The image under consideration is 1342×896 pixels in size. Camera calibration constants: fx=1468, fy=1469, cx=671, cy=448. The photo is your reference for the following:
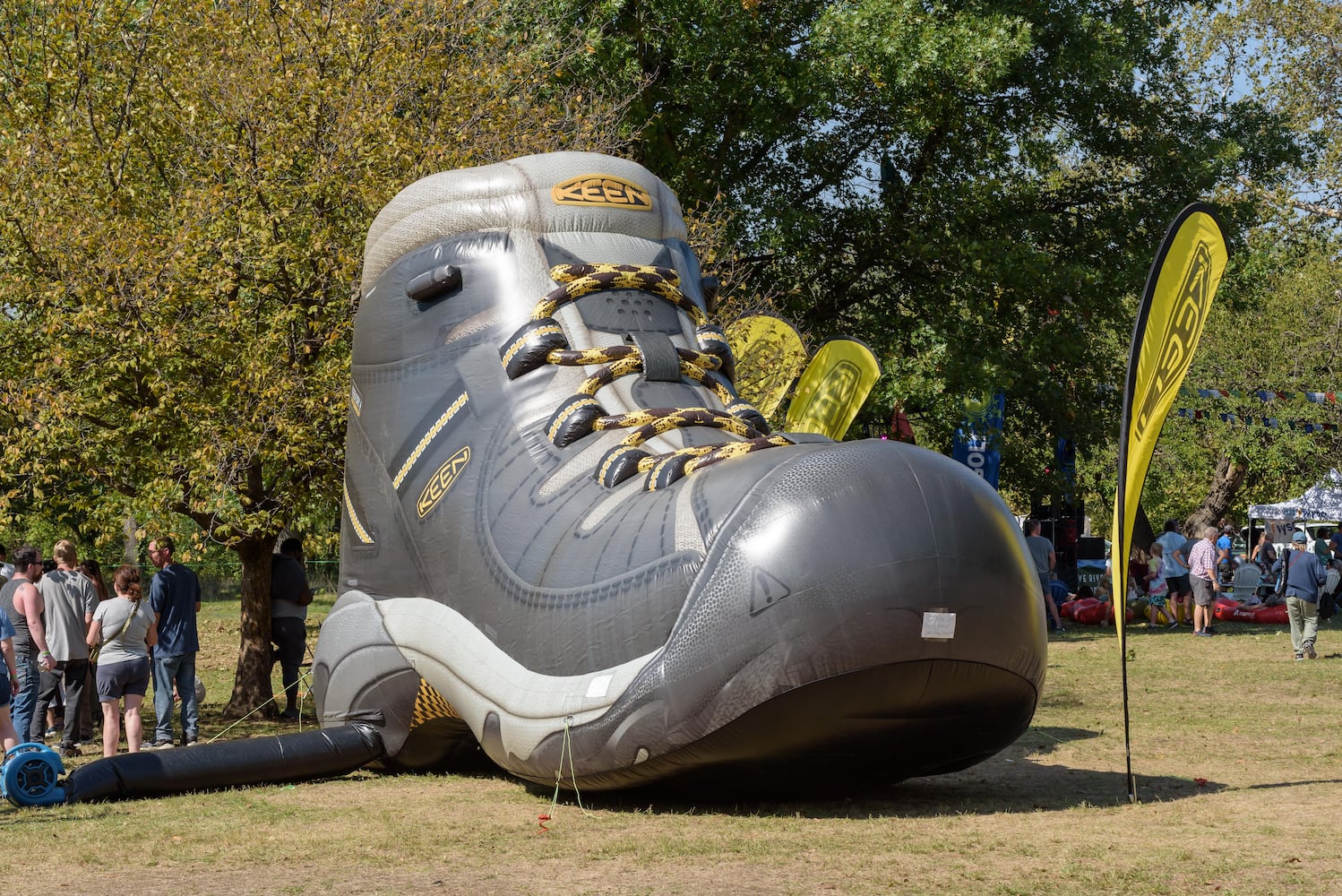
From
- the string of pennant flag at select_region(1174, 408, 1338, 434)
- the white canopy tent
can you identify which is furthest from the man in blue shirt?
the white canopy tent

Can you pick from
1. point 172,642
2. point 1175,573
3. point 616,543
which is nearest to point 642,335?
point 616,543

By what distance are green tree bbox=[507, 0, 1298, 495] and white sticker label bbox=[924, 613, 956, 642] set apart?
1413 cm

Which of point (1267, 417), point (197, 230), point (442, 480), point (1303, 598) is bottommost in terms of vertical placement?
point (1303, 598)

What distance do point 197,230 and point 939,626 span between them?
7408 mm

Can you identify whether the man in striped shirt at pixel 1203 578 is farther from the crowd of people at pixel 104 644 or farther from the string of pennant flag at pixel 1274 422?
the crowd of people at pixel 104 644

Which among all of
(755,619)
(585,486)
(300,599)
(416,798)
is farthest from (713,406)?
(300,599)

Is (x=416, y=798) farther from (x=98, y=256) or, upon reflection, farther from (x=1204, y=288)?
(x=98, y=256)

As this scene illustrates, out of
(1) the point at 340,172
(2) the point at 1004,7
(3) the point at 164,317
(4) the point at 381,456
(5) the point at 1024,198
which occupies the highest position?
(2) the point at 1004,7

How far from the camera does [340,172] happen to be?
11922 millimetres

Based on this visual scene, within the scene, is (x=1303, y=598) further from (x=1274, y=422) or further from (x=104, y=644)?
(x=1274, y=422)

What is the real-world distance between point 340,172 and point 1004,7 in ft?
41.9

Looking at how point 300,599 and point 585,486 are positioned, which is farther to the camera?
point 300,599

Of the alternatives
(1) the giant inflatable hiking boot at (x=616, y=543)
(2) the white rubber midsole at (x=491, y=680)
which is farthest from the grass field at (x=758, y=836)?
(2) the white rubber midsole at (x=491, y=680)

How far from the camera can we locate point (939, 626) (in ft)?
20.4
